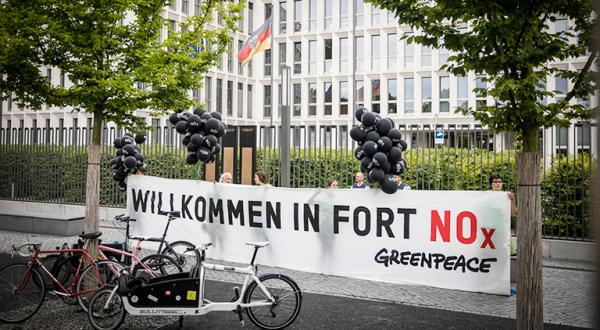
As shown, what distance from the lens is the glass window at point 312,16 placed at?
4938cm

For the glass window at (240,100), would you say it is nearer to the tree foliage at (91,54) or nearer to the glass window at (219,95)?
the glass window at (219,95)

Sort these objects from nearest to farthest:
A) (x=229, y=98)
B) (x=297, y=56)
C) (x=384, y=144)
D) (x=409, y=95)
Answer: (x=384, y=144) → (x=409, y=95) → (x=297, y=56) → (x=229, y=98)

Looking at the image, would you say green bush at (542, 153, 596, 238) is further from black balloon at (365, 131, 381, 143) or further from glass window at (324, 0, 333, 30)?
glass window at (324, 0, 333, 30)

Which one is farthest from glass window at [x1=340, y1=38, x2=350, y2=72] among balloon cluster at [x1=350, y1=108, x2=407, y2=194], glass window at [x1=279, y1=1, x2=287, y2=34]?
balloon cluster at [x1=350, y1=108, x2=407, y2=194]

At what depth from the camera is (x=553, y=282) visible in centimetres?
899

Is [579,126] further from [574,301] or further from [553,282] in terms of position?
[574,301]

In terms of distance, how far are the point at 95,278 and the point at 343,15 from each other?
44.5 m

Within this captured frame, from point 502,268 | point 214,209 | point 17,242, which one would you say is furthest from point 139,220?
point 502,268

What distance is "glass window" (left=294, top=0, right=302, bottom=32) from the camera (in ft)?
165

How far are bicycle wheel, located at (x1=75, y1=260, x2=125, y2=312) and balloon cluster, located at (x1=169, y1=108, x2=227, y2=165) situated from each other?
5497mm

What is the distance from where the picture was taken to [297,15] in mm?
50406

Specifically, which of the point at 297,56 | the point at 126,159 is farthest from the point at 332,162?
the point at 297,56

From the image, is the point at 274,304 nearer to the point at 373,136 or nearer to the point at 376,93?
the point at 373,136

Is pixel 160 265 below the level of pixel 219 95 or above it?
below
